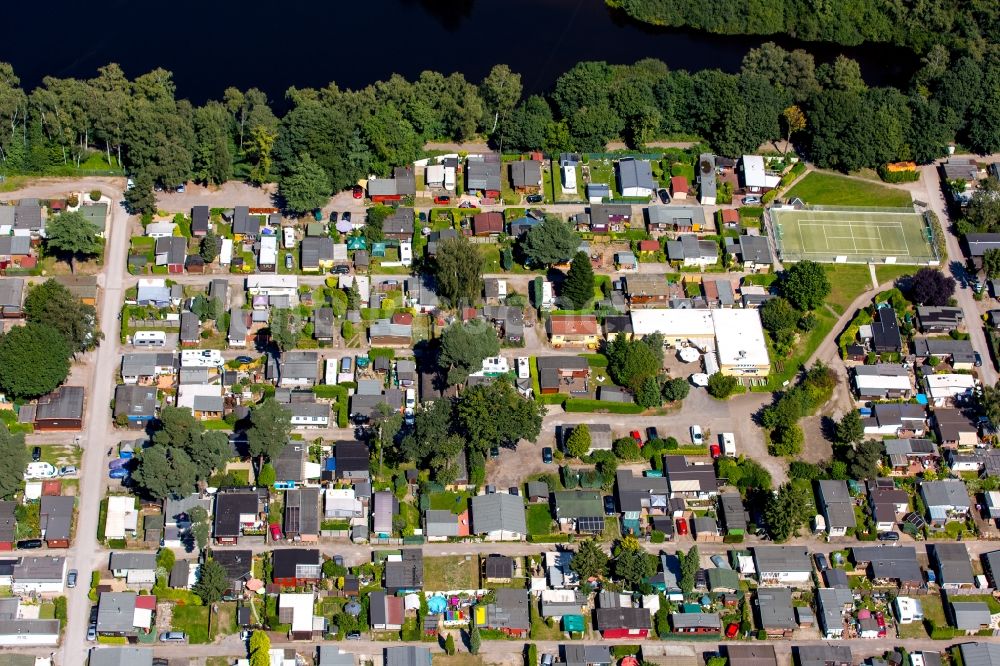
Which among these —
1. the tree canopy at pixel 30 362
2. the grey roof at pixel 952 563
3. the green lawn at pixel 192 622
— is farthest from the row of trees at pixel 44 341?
the grey roof at pixel 952 563

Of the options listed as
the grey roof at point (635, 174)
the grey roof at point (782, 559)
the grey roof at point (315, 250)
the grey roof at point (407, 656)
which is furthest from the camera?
the grey roof at point (635, 174)

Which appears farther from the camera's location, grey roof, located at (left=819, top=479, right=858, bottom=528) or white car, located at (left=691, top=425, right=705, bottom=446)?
white car, located at (left=691, top=425, right=705, bottom=446)

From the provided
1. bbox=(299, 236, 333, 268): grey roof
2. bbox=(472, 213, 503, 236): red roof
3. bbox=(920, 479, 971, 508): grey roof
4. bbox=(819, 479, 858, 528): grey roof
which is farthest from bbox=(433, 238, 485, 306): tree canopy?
bbox=(920, 479, 971, 508): grey roof

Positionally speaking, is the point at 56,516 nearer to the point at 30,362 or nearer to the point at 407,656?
the point at 30,362

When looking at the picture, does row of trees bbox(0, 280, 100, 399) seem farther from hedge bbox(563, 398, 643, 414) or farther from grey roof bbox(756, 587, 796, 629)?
grey roof bbox(756, 587, 796, 629)

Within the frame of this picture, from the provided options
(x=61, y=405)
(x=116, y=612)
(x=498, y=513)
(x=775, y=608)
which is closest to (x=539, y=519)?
(x=498, y=513)

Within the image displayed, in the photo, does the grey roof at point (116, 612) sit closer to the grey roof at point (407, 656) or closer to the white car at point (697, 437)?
the grey roof at point (407, 656)
